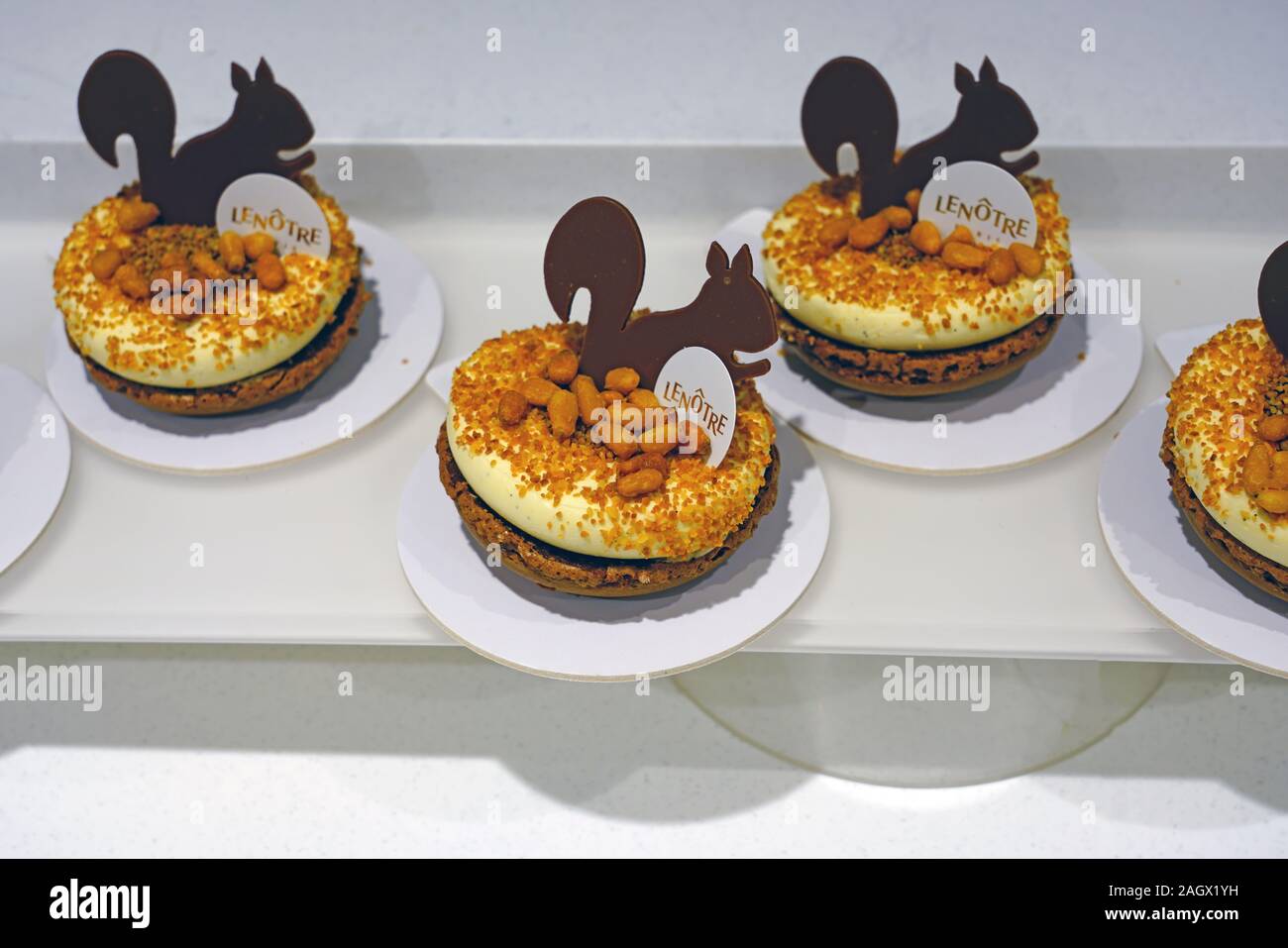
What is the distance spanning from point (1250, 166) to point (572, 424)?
1.77 meters

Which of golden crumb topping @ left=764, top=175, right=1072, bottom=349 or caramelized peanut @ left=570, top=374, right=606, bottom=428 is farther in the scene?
golden crumb topping @ left=764, top=175, right=1072, bottom=349

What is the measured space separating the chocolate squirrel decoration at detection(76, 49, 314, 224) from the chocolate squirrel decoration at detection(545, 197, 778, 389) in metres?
0.70

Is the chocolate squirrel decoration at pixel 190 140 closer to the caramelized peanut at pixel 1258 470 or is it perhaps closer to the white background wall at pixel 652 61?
the white background wall at pixel 652 61

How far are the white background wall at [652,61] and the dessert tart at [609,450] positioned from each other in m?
0.95

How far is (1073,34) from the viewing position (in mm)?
3270

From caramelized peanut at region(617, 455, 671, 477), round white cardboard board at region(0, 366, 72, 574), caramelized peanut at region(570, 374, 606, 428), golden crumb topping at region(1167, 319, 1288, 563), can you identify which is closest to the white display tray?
round white cardboard board at region(0, 366, 72, 574)

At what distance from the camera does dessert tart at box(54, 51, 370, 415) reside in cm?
241

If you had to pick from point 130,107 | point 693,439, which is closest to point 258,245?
point 130,107

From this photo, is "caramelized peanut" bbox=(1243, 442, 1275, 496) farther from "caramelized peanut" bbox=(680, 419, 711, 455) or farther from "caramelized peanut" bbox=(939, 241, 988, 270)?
"caramelized peanut" bbox=(680, 419, 711, 455)

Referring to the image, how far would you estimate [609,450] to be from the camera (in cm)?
211

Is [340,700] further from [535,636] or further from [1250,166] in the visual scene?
[1250,166]

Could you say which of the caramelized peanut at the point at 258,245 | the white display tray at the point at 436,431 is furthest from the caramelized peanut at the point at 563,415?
the caramelized peanut at the point at 258,245

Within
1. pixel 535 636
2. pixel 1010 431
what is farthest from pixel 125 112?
pixel 1010 431

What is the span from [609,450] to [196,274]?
981mm
